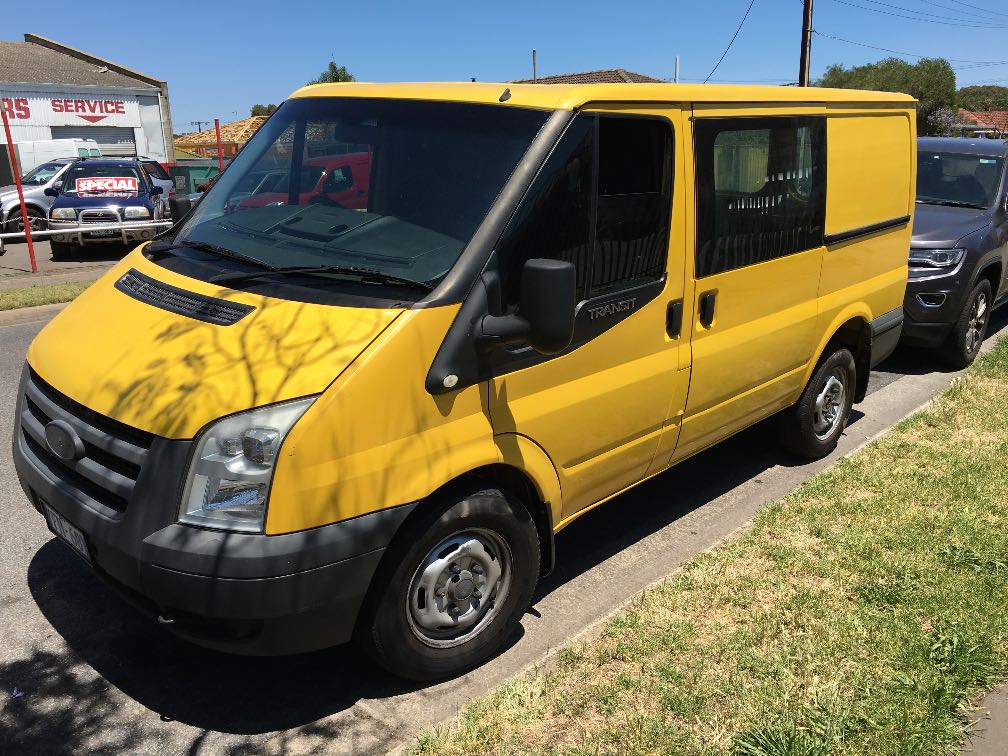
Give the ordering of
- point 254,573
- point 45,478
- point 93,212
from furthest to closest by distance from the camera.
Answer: point 93,212, point 45,478, point 254,573

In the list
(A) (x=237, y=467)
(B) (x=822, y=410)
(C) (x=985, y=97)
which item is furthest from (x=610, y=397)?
(C) (x=985, y=97)

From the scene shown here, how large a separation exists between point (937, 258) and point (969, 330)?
31.0 inches

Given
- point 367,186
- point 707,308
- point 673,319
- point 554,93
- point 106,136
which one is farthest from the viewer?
point 106,136

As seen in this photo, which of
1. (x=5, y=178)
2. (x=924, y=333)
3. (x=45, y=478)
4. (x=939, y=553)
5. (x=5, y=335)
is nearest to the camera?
(x=45, y=478)

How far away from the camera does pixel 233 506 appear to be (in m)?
2.64

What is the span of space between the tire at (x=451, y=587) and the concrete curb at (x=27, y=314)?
317 inches

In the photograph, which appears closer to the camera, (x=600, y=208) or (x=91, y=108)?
(x=600, y=208)

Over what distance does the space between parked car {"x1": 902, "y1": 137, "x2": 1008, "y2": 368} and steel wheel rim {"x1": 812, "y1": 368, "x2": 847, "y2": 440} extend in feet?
8.09

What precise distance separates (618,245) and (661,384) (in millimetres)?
736

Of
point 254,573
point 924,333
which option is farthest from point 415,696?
point 924,333

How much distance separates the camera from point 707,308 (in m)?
4.00

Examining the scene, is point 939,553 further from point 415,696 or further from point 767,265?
point 415,696

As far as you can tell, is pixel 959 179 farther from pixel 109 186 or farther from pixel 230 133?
pixel 230 133

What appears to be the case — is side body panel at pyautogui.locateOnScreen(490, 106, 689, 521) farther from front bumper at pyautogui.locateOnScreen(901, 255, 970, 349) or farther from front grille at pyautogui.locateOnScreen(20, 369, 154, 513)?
front bumper at pyautogui.locateOnScreen(901, 255, 970, 349)
